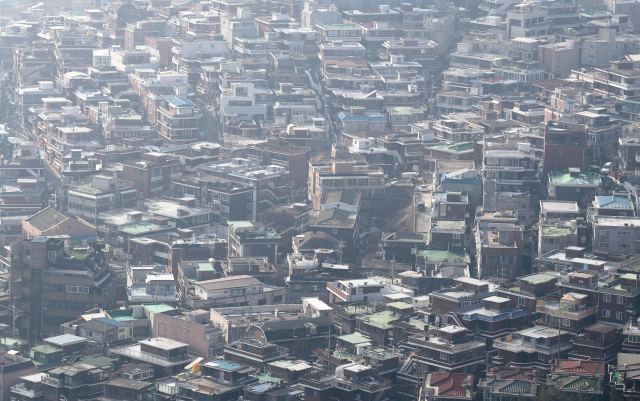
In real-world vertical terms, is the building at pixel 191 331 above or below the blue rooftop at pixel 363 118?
below

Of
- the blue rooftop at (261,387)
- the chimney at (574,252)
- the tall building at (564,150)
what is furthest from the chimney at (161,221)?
the blue rooftop at (261,387)

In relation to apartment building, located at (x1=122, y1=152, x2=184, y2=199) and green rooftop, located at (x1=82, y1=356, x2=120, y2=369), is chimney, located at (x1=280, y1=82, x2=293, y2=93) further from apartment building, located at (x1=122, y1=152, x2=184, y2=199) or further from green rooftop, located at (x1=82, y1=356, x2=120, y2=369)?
green rooftop, located at (x1=82, y1=356, x2=120, y2=369)

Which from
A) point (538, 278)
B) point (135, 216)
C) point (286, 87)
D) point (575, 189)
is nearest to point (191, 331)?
point (538, 278)

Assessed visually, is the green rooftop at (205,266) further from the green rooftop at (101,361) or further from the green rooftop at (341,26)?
the green rooftop at (341,26)

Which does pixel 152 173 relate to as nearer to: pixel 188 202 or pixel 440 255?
pixel 188 202

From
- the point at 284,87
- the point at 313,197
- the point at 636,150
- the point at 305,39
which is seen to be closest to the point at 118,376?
the point at 313,197
